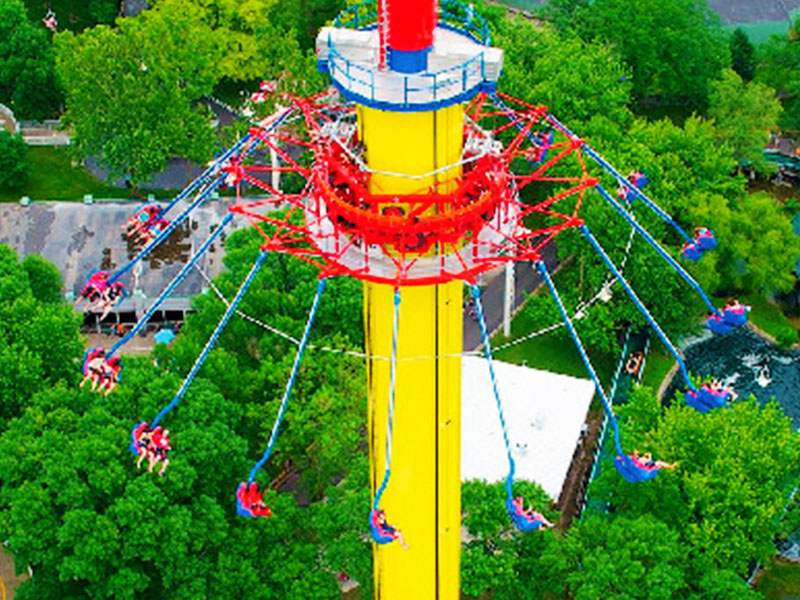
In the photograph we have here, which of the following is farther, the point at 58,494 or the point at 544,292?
the point at 544,292

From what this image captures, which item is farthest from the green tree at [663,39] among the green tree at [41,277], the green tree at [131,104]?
the green tree at [41,277]

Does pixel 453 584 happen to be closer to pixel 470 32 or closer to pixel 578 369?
pixel 470 32

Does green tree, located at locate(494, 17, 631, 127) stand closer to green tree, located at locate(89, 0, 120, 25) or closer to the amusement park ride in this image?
green tree, located at locate(89, 0, 120, 25)

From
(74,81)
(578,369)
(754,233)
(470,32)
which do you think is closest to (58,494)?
(470,32)

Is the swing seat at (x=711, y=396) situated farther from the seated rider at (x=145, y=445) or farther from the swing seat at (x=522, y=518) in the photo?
the seated rider at (x=145, y=445)

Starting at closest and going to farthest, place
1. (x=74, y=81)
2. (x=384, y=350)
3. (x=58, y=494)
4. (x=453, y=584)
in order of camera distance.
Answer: (x=384, y=350)
(x=453, y=584)
(x=58, y=494)
(x=74, y=81)

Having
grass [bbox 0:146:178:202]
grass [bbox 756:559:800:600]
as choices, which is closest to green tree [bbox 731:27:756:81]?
grass [bbox 0:146:178:202]
